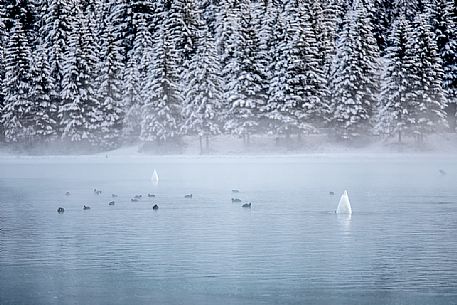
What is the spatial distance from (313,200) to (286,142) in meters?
36.4

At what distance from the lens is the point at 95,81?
66375 millimetres

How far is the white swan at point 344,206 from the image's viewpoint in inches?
815

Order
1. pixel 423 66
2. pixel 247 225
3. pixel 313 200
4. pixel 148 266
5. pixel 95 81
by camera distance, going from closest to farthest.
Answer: pixel 148 266
pixel 247 225
pixel 313 200
pixel 423 66
pixel 95 81

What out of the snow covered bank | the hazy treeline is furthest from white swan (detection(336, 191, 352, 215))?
the hazy treeline

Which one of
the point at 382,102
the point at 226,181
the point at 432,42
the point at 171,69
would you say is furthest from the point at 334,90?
the point at 226,181

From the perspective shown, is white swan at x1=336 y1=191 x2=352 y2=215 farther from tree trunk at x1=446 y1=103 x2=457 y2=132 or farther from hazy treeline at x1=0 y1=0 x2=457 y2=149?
tree trunk at x1=446 y1=103 x2=457 y2=132

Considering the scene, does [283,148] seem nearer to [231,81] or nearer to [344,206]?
[231,81]

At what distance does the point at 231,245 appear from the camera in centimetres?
1579

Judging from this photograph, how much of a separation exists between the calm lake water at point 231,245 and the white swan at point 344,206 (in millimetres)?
273

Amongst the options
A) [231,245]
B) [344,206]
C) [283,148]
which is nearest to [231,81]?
[283,148]

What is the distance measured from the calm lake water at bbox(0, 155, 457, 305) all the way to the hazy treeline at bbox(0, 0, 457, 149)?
28444 millimetres

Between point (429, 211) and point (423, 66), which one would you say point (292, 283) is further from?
point (423, 66)

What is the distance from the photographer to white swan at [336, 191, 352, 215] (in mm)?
20703

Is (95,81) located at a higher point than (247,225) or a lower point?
higher
